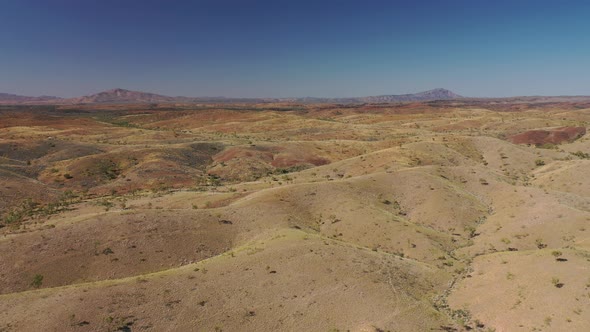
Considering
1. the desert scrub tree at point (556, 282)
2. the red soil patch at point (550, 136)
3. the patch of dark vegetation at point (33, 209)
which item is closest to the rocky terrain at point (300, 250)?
the desert scrub tree at point (556, 282)

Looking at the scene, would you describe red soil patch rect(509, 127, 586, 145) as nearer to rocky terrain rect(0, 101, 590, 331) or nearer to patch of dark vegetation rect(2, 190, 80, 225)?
rocky terrain rect(0, 101, 590, 331)

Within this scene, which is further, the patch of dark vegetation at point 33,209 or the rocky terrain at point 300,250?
the patch of dark vegetation at point 33,209

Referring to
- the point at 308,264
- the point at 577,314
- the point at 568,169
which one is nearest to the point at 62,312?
the point at 308,264

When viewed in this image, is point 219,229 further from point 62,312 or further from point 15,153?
point 15,153

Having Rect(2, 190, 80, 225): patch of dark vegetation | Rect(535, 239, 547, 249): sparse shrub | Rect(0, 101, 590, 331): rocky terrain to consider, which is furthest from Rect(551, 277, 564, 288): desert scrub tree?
Rect(2, 190, 80, 225): patch of dark vegetation

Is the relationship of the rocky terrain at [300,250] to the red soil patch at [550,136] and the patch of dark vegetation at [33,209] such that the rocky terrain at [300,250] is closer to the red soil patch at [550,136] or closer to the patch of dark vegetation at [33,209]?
the patch of dark vegetation at [33,209]

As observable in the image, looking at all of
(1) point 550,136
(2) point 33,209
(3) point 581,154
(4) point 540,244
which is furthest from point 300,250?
(1) point 550,136

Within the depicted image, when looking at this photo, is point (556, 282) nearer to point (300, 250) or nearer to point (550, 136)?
point (300, 250)

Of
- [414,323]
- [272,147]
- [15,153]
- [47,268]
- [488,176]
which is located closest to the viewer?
[414,323]

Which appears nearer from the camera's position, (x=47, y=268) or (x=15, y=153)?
(x=47, y=268)
